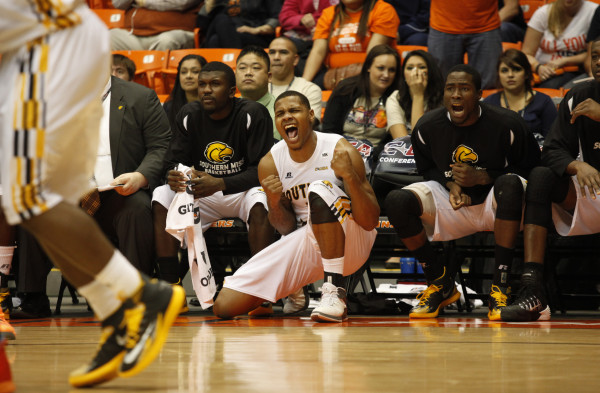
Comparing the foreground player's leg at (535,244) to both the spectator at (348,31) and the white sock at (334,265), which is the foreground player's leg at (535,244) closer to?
the white sock at (334,265)

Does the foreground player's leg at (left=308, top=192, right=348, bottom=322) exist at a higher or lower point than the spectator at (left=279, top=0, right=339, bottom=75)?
lower

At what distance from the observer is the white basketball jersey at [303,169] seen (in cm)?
455

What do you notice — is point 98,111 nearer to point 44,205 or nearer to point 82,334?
point 44,205

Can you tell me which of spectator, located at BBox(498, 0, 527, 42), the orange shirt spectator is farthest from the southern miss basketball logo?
spectator, located at BBox(498, 0, 527, 42)

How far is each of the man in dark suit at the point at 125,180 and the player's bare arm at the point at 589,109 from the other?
2.52 meters

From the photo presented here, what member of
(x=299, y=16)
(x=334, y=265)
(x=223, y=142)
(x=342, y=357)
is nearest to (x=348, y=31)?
(x=299, y=16)

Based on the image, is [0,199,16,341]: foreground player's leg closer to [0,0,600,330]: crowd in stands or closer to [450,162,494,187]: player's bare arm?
[0,0,600,330]: crowd in stands

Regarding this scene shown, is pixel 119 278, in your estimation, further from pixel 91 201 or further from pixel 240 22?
pixel 240 22

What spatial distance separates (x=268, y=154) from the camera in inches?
183

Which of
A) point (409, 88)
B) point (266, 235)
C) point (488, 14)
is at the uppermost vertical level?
point (488, 14)

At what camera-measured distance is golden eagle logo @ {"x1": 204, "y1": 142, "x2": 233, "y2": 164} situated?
5.05m

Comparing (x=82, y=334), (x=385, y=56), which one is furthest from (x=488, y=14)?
(x=82, y=334)

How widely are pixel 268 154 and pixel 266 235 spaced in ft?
1.65

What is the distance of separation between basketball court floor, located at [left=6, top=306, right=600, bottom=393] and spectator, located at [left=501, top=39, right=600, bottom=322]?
25 centimetres
